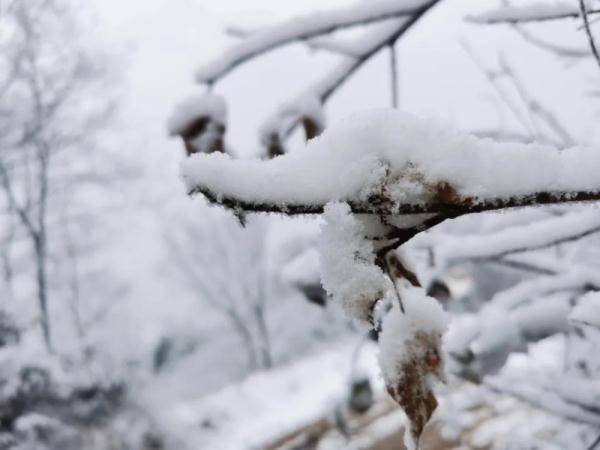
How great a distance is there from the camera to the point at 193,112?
102cm

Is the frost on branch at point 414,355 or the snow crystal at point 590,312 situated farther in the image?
the snow crystal at point 590,312

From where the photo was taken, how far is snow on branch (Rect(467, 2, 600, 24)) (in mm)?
898

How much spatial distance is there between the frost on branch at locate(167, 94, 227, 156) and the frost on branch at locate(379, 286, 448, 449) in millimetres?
592

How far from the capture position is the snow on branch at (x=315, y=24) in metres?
0.99

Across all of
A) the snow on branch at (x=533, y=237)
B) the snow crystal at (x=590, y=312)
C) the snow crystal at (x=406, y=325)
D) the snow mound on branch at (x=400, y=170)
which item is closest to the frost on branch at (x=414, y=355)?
the snow crystal at (x=406, y=325)

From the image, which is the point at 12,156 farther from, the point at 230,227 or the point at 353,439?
the point at 230,227

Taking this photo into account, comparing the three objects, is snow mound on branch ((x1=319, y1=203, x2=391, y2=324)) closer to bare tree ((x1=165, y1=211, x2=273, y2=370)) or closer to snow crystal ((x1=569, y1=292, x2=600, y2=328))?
snow crystal ((x1=569, y1=292, x2=600, y2=328))

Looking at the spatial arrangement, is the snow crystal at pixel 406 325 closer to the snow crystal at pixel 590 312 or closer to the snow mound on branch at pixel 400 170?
the snow mound on branch at pixel 400 170

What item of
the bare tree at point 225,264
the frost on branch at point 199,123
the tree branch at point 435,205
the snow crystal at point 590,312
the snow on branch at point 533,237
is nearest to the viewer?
the tree branch at point 435,205

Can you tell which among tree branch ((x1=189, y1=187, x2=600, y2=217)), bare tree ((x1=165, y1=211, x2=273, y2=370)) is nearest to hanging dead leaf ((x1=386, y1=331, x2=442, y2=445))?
tree branch ((x1=189, y1=187, x2=600, y2=217))

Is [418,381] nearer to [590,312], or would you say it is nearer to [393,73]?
[590,312]

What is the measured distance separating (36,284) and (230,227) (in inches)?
312

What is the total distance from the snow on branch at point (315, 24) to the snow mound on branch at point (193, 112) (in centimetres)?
11

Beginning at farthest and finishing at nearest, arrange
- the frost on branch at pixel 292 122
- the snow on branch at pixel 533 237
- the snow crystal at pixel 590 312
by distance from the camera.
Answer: the frost on branch at pixel 292 122 → the snow on branch at pixel 533 237 → the snow crystal at pixel 590 312
